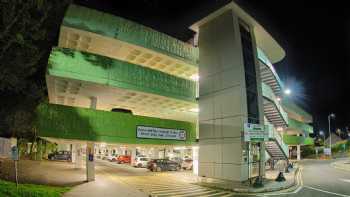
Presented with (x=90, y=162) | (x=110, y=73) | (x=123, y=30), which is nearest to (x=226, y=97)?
(x=110, y=73)

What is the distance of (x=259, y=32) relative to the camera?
26.0 meters

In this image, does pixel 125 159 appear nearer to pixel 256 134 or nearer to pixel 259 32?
pixel 259 32

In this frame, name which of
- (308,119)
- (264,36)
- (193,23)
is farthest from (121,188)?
(308,119)

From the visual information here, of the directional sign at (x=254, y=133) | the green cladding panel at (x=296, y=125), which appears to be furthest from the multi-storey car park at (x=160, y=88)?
the green cladding panel at (x=296, y=125)

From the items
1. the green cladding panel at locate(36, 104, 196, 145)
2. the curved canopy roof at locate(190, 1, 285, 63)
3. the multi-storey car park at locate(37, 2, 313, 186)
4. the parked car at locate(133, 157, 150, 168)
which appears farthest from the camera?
the parked car at locate(133, 157, 150, 168)

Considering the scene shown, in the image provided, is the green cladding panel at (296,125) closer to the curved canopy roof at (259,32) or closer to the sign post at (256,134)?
the curved canopy roof at (259,32)

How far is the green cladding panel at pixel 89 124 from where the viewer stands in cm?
1695

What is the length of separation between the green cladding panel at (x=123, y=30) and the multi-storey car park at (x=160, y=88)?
0.22 ft

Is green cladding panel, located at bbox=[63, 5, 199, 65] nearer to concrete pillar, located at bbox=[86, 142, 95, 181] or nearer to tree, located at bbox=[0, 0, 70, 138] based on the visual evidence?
tree, located at bbox=[0, 0, 70, 138]

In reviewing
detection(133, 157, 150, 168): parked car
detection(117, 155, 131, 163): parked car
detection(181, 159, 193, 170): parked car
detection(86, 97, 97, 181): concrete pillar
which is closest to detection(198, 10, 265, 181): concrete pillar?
detection(86, 97, 97, 181): concrete pillar

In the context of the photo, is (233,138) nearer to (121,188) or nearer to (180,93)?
(180,93)

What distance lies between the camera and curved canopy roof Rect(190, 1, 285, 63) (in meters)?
22.6

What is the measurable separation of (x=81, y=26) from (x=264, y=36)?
16661 mm

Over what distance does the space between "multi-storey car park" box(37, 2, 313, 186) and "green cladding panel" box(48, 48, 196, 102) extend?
60 mm
